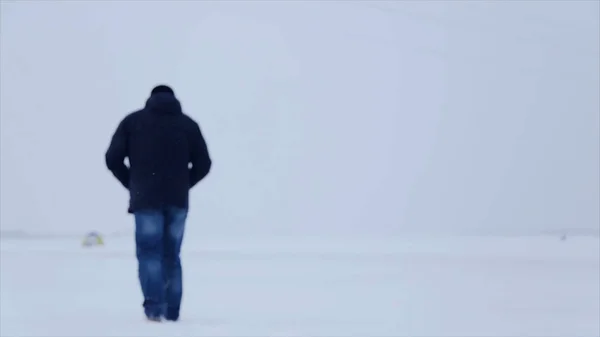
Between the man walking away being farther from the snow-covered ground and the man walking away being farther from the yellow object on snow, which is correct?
the yellow object on snow

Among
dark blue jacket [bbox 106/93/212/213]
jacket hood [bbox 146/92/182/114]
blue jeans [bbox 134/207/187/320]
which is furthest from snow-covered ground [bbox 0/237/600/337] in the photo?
jacket hood [bbox 146/92/182/114]

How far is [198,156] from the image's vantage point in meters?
6.15

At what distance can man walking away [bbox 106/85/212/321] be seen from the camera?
592 centimetres

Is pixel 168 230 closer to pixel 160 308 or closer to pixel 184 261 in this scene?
pixel 160 308

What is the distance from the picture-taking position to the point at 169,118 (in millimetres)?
6109

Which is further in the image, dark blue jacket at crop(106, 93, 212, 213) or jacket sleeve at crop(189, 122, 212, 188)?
jacket sleeve at crop(189, 122, 212, 188)

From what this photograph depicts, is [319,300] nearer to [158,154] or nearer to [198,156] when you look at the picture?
[198,156]

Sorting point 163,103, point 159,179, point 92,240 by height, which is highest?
point 92,240

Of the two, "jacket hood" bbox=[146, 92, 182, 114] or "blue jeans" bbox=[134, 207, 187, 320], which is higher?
"jacket hood" bbox=[146, 92, 182, 114]

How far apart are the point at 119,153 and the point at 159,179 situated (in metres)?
0.27

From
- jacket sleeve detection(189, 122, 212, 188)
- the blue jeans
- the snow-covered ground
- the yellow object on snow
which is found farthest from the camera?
the yellow object on snow

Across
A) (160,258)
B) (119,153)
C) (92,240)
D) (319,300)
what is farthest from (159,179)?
(92,240)

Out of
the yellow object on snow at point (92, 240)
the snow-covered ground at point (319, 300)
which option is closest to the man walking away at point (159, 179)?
the snow-covered ground at point (319, 300)

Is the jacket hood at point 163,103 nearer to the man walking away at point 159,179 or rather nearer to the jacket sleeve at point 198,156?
the man walking away at point 159,179
